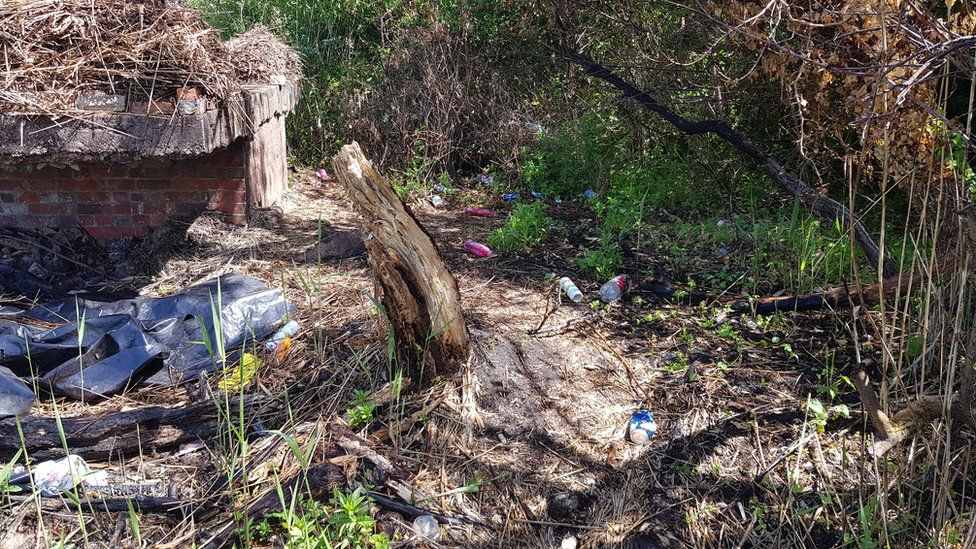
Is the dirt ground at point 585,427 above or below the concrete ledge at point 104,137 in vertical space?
Result: below

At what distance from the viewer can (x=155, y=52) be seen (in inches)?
178

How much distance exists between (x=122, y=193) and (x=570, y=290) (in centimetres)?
314

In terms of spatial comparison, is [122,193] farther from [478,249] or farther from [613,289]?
[613,289]

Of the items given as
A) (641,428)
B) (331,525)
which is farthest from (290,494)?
(641,428)

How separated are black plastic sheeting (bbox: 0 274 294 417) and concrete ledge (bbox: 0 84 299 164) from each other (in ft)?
2.68

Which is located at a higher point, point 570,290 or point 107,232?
point 570,290

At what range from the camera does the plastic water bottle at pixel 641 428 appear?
10.2 feet

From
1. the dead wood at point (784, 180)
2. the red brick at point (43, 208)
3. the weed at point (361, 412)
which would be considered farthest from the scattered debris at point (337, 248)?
the dead wood at point (784, 180)

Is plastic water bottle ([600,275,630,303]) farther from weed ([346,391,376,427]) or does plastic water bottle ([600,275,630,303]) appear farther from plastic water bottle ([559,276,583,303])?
weed ([346,391,376,427])

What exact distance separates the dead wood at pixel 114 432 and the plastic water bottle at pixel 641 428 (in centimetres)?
167

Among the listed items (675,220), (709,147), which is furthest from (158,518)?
(709,147)

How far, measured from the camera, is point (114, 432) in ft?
10.0

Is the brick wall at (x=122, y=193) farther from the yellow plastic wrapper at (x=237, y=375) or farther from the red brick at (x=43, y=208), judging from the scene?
the yellow plastic wrapper at (x=237, y=375)

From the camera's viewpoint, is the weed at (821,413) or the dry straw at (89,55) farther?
the dry straw at (89,55)
